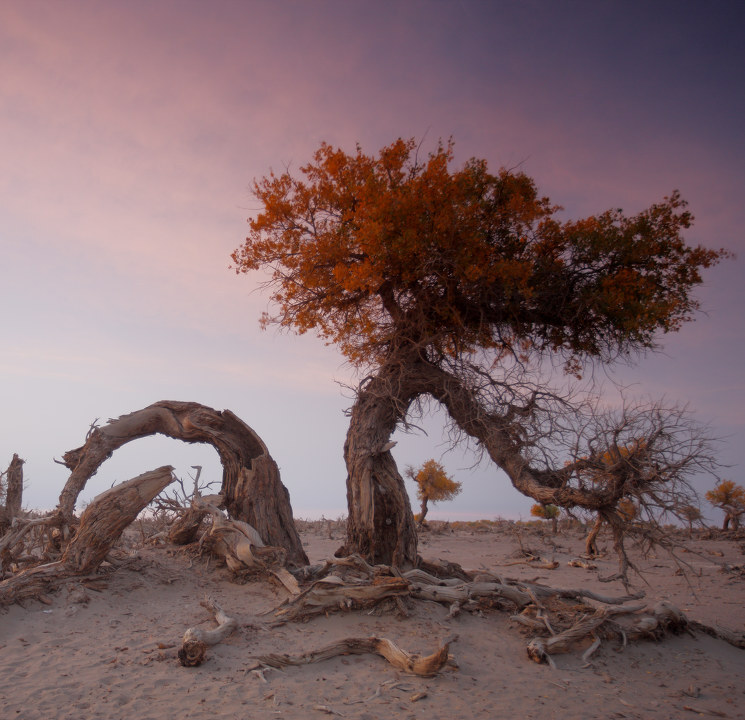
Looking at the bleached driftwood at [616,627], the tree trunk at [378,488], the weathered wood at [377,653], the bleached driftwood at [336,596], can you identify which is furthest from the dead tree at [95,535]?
the bleached driftwood at [616,627]

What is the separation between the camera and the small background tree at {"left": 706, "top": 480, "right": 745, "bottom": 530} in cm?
2491

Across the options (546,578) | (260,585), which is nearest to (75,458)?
(260,585)

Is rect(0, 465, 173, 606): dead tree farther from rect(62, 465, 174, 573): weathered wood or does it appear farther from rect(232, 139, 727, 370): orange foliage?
rect(232, 139, 727, 370): orange foliage

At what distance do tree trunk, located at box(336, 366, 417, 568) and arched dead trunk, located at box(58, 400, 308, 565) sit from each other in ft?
4.40

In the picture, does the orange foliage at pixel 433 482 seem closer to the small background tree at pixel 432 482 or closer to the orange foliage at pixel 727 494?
the small background tree at pixel 432 482

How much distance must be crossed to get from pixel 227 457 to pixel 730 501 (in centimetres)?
2652

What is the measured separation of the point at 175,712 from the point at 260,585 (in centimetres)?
411

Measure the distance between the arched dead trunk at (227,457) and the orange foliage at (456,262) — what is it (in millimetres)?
2603

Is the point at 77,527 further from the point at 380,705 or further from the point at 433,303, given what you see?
the point at 433,303

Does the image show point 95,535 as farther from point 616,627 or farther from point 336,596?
point 616,627

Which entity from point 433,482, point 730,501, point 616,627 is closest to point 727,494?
point 730,501

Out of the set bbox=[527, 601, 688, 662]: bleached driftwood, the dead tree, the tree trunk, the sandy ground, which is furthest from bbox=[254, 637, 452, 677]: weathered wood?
the dead tree

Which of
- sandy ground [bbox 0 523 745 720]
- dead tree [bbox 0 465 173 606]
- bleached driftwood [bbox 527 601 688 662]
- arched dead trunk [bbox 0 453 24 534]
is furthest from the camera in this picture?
arched dead trunk [bbox 0 453 24 534]

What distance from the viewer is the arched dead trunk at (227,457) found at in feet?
34.3
